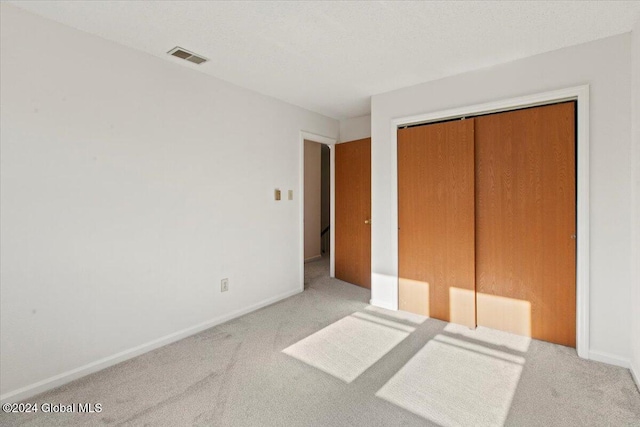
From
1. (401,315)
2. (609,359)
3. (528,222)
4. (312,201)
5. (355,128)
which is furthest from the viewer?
(312,201)

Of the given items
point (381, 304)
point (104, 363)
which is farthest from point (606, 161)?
point (104, 363)

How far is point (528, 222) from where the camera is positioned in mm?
2785

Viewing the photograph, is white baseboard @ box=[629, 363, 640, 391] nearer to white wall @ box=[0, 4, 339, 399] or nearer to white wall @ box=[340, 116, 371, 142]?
white wall @ box=[0, 4, 339, 399]

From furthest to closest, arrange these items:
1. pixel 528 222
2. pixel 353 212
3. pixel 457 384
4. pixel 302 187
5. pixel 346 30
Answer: pixel 353 212, pixel 302 187, pixel 528 222, pixel 346 30, pixel 457 384

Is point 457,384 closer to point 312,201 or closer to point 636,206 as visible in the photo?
point 636,206

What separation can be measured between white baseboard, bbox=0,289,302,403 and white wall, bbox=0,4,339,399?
0.01 meters

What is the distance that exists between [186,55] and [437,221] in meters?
2.86

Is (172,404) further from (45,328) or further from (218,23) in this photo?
(218,23)

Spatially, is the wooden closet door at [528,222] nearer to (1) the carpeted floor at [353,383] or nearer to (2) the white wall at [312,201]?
(1) the carpeted floor at [353,383]

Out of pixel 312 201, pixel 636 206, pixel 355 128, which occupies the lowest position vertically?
pixel 636 206

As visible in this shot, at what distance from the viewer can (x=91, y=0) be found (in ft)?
Result: 6.40

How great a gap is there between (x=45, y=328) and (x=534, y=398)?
3292 millimetres

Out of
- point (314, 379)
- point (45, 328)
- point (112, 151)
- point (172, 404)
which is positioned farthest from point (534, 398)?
point (112, 151)

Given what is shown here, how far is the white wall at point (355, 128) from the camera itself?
464cm
